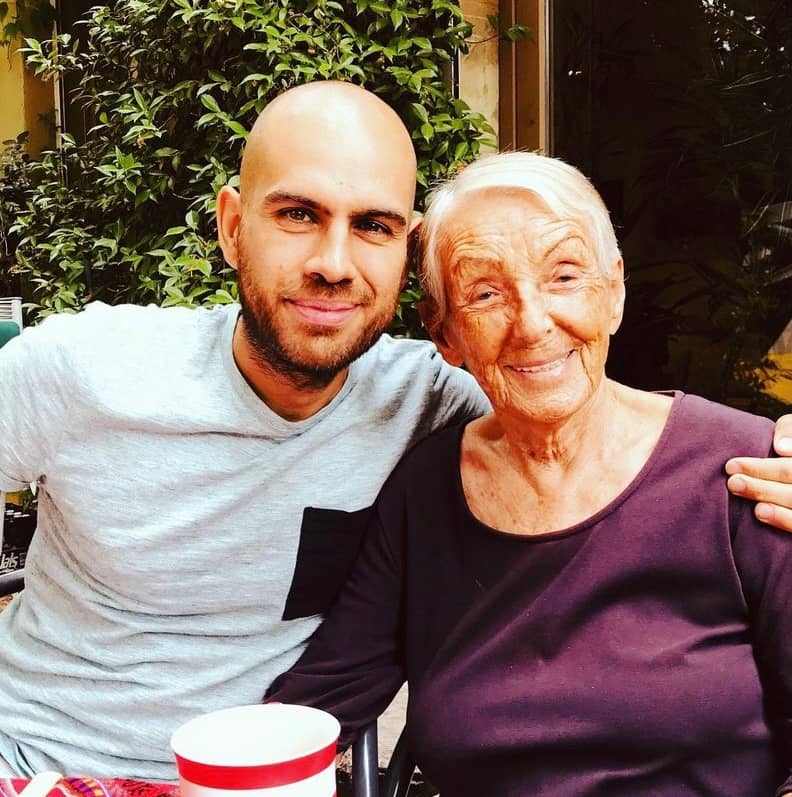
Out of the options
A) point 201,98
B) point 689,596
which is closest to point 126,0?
point 201,98

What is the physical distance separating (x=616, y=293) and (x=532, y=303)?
174mm

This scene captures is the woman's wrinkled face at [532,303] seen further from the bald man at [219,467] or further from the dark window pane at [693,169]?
the dark window pane at [693,169]

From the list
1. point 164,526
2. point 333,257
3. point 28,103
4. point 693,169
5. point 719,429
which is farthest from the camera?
point 28,103

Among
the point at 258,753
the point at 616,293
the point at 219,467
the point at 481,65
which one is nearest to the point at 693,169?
the point at 481,65

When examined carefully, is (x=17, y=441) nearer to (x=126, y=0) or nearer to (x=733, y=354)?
(x=733, y=354)

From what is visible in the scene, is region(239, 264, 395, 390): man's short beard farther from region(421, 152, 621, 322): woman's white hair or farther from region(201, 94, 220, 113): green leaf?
region(201, 94, 220, 113): green leaf

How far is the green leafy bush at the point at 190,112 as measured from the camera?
10.7 ft

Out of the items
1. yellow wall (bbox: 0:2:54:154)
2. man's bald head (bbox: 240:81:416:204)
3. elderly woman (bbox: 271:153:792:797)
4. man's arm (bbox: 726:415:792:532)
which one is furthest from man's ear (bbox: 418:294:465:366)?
yellow wall (bbox: 0:2:54:154)

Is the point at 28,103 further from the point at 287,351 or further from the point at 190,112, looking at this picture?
the point at 287,351

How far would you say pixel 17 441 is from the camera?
1.54m

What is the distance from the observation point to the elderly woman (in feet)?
3.98

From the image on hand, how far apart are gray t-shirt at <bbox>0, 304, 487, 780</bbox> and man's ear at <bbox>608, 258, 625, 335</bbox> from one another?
0.42 m

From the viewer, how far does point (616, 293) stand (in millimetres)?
1409

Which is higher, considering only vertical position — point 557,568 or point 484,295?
point 484,295
